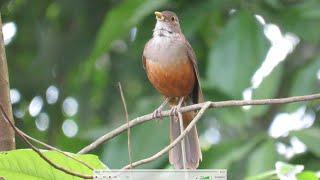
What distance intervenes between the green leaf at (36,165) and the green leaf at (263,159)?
2.18m

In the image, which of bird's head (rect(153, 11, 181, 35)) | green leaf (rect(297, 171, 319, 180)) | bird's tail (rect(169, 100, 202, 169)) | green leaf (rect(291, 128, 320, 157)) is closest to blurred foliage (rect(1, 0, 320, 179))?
green leaf (rect(291, 128, 320, 157))

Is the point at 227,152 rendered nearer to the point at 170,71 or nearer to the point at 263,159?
the point at 263,159

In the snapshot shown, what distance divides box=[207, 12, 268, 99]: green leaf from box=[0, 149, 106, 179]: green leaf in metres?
2.52

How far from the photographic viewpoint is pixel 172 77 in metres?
4.41

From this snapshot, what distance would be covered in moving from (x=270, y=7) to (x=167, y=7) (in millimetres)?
723

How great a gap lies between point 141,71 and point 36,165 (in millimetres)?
4292

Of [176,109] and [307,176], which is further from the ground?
[176,109]

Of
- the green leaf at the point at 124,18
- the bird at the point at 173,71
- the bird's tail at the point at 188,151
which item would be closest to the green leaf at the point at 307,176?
the bird's tail at the point at 188,151

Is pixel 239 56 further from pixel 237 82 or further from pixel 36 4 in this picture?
pixel 36 4

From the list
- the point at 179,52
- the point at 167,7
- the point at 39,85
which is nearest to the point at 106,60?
the point at 39,85

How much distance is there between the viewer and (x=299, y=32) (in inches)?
211

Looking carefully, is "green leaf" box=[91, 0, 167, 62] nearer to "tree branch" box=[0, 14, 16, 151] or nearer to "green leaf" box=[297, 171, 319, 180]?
"green leaf" box=[297, 171, 319, 180]

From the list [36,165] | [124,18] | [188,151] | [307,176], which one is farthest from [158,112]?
[124,18]

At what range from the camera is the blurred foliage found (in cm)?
505
